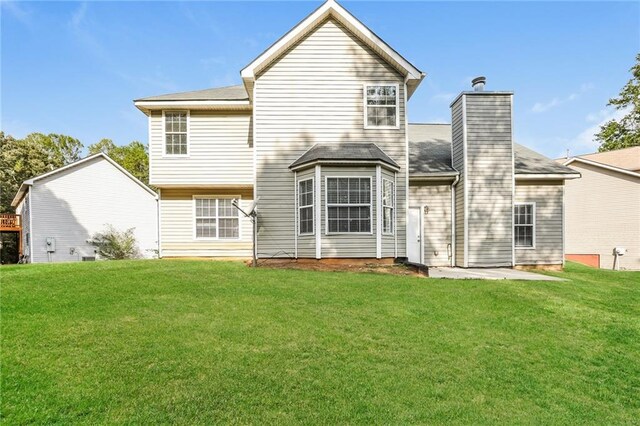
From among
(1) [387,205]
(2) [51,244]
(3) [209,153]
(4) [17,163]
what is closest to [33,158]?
(4) [17,163]

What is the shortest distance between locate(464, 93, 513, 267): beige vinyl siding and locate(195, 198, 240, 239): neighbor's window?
897 cm

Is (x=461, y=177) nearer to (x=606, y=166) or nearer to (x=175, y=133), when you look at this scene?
(x=175, y=133)

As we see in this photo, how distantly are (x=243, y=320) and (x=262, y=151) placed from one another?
24.3 ft

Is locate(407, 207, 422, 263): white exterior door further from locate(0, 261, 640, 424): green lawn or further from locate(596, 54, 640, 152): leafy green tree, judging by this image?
locate(596, 54, 640, 152): leafy green tree

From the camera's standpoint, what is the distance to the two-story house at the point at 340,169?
11086 millimetres

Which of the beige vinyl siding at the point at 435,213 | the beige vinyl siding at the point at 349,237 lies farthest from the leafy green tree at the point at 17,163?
the beige vinyl siding at the point at 435,213

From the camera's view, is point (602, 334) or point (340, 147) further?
point (340, 147)

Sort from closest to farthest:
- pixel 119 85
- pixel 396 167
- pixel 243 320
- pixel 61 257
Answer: pixel 243 320
pixel 396 167
pixel 119 85
pixel 61 257

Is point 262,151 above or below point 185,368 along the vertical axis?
above

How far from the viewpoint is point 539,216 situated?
13242 mm

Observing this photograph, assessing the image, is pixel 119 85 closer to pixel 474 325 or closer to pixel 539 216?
pixel 474 325

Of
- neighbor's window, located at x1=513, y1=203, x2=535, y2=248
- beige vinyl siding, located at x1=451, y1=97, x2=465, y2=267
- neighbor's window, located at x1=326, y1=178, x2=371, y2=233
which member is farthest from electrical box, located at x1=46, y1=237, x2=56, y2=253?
neighbor's window, located at x1=513, y1=203, x2=535, y2=248

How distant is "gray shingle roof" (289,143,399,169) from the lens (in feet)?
35.4

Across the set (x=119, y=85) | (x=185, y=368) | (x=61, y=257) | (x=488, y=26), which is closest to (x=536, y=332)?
(x=185, y=368)
